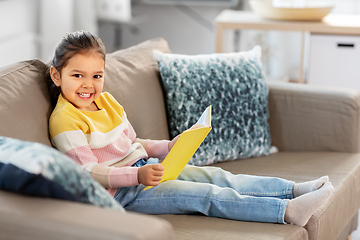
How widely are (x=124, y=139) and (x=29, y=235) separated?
0.65m

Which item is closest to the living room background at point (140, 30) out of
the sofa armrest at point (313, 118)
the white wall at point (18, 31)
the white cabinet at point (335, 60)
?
the white wall at point (18, 31)

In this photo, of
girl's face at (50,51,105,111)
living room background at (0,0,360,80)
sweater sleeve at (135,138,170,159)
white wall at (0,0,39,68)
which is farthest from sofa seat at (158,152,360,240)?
white wall at (0,0,39,68)

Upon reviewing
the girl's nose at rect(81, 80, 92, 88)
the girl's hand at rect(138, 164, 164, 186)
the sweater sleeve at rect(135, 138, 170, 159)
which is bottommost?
the sweater sleeve at rect(135, 138, 170, 159)

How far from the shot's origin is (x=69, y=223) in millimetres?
749

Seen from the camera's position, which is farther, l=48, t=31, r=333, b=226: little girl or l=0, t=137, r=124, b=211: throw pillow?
l=48, t=31, r=333, b=226: little girl

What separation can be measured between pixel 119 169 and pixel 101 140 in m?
0.11

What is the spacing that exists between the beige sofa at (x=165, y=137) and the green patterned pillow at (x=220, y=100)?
51 millimetres

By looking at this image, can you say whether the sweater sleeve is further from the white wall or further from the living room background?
the white wall

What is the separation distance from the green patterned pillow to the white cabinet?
94 cm

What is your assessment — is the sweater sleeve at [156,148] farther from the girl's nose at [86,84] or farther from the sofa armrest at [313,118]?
the sofa armrest at [313,118]

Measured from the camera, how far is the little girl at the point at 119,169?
124 cm

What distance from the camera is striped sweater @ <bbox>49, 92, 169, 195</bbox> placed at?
1228mm

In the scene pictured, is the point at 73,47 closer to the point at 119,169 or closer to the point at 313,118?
the point at 119,169

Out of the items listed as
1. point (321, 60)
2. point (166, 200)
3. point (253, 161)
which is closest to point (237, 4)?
point (321, 60)
